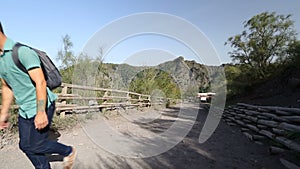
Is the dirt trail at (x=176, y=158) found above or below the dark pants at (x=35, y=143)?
below

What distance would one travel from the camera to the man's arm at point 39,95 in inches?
65.4

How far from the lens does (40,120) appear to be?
67.7 inches

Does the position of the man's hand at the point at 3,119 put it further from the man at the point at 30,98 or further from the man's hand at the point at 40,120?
the man's hand at the point at 40,120

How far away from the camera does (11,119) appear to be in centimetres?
405

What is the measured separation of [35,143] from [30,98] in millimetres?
386

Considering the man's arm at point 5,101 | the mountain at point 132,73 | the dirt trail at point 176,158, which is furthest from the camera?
the mountain at point 132,73

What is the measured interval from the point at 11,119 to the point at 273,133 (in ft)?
16.7

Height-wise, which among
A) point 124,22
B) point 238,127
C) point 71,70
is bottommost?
point 238,127

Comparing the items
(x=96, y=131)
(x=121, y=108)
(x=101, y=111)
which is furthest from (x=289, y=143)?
(x=121, y=108)

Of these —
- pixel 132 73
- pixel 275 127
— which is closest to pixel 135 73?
pixel 132 73

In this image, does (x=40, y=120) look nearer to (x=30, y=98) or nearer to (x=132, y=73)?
(x=30, y=98)

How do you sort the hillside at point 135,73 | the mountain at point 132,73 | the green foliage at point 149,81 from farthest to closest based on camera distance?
the green foliage at point 149,81 < the hillside at point 135,73 < the mountain at point 132,73

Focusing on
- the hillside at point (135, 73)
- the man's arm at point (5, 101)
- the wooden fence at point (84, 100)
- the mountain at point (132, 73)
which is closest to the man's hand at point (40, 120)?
the man's arm at point (5, 101)

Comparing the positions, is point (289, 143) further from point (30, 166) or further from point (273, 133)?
point (30, 166)
